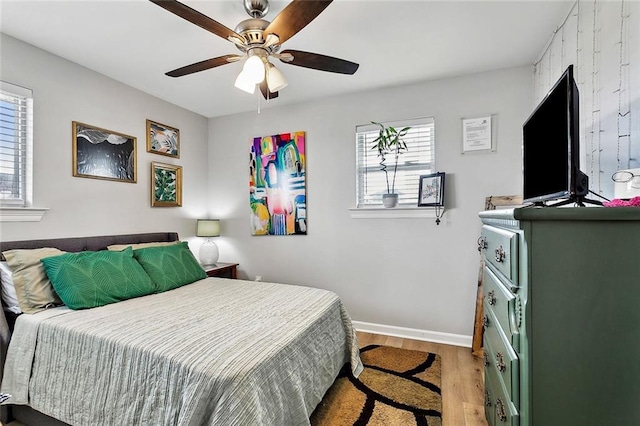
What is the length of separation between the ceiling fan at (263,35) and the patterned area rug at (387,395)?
212 centimetres

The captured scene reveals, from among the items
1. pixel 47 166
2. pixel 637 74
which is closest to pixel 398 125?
pixel 637 74

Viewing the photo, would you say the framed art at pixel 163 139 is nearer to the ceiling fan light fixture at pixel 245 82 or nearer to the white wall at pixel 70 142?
the white wall at pixel 70 142

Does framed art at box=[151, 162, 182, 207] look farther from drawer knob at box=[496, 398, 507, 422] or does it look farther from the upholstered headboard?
drawer knob at box=[496, 398, 507, 422]

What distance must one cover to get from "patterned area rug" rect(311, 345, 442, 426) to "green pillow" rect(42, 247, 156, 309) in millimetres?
1582

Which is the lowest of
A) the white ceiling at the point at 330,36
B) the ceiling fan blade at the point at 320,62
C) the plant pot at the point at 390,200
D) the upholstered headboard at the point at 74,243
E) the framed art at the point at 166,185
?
the upholstered headboard at the point at 74,243

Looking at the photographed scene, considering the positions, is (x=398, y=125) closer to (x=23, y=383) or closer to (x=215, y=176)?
(x=215, y=176)

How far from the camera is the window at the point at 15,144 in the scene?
213cm

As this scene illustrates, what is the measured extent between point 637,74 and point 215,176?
3875mm

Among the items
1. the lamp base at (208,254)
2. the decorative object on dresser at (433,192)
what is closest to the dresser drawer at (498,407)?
the decorative object on dresser at (433,192)

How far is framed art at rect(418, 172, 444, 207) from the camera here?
2.80 m

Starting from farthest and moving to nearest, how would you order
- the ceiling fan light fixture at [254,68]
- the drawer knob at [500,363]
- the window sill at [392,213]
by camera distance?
the window sill at [392,213]
the ceiling fan light fixture at [254,68]
the drawer knob at [500,363]

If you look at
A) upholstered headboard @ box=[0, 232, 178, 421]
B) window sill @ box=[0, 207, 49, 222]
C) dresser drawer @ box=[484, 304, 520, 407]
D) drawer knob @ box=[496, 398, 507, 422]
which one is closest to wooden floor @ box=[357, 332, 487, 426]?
dresser drawer @ box=[484, 304, 520, 407]

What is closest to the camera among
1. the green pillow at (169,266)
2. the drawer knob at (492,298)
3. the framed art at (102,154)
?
the drawer knob at (492,298)

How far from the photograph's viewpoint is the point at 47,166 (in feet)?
7.72
